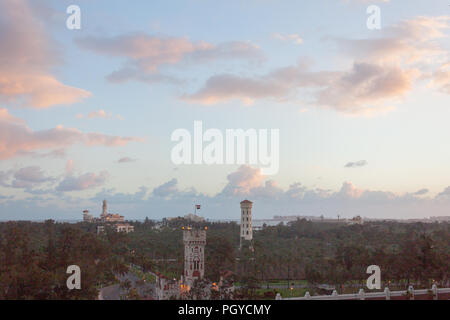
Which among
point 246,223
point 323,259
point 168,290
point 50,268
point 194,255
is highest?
point 246,223

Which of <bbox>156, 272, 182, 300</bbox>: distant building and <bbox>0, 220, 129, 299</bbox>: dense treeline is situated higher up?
<bbox>0, 220, 129, 299</bbox>: dense treeline

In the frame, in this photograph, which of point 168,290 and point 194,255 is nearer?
point 168,290

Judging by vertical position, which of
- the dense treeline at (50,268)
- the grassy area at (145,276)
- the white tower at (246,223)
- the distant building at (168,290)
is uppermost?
the white tower at (246,223)

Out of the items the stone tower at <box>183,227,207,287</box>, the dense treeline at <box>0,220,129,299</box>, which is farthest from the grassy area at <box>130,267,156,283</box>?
the stone tower at <box>183,227,207,287</box>

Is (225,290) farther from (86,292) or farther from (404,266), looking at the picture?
(404,266)

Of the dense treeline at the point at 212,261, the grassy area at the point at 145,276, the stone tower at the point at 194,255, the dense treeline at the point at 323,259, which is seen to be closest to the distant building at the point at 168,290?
the stone tower at the point at 194,255

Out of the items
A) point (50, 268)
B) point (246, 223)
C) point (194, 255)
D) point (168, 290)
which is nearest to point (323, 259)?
point (194, 255)

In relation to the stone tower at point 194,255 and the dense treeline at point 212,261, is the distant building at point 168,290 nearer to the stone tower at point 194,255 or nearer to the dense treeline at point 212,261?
the stone tower at point 194,255

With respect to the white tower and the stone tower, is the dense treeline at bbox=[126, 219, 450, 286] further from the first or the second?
the white tower

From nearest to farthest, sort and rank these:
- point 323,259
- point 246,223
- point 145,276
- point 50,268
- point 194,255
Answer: point 50,268 → point 194,255 → point 145,276 → point 323,259 → point 246,223

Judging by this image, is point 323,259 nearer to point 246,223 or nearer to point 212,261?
Answer: point 212,261
